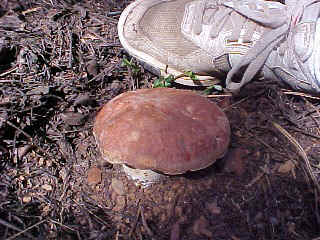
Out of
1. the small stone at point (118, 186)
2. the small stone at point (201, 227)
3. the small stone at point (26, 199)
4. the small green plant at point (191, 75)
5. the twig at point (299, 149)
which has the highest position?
the small green plant at point (191, 75)

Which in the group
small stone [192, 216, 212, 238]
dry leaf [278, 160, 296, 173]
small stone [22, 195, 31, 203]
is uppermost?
dry leaf [278, 160, 296, 173]

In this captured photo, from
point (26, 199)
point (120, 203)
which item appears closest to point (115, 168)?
point (120, 203)

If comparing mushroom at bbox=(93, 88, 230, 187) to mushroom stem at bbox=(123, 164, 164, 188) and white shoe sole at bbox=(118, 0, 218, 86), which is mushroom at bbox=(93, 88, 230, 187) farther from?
white shoe sole at bbox=(118, 0, 218, 86)

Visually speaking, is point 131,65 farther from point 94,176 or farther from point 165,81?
point 94,176

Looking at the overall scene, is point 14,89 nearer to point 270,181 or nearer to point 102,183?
point 102,183

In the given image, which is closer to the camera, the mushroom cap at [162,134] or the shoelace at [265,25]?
the mushroom cap at [162,134]

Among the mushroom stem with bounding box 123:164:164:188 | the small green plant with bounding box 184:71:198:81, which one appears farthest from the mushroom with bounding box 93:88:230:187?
the small green plant with bounding box 184:71:198:81

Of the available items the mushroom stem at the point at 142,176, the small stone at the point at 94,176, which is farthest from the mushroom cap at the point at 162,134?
the small stone at the point at 94,176

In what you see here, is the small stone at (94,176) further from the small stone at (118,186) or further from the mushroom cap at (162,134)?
the mushroom cap at (162,134)
